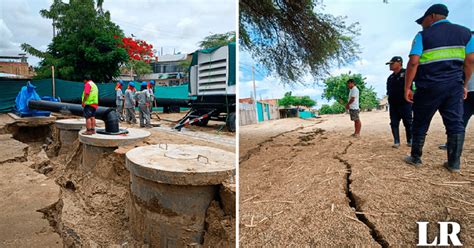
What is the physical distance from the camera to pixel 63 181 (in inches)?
173

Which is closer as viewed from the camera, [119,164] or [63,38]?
[119,164]

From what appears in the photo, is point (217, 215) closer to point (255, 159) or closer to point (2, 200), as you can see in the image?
point (255, 159)

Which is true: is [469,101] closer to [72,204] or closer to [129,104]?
[72,204]

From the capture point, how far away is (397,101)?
3.14 m

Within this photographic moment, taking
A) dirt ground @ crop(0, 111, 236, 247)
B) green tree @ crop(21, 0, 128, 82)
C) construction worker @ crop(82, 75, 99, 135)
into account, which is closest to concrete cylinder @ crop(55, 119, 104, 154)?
dirt ground @ crop(0, 111, 236, 247)

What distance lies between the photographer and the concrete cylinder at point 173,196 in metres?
2.43

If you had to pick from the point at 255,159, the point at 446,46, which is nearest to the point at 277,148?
the point at 255,159

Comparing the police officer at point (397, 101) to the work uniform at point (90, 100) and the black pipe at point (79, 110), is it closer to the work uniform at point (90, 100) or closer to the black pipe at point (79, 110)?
the black pipe at point (79, 110)

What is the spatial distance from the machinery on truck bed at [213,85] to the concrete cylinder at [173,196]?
349 cm

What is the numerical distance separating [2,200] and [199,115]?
14.6ft

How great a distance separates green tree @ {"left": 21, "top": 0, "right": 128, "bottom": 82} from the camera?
Answer: 1280cm

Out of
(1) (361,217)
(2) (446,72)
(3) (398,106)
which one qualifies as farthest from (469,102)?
(1) (361,217)

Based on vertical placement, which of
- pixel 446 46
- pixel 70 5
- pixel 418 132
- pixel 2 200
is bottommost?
pixel 2 200

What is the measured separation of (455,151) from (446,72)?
0.55m
